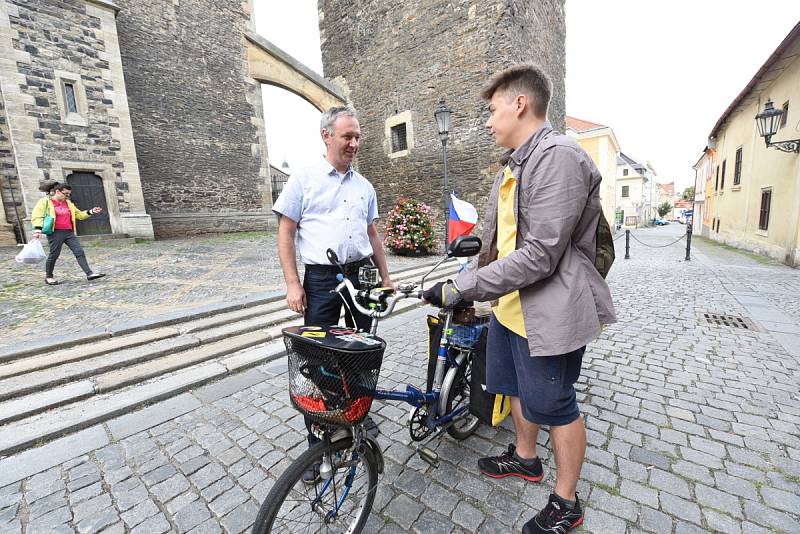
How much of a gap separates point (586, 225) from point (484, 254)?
0.47m

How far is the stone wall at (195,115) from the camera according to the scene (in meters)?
13.5

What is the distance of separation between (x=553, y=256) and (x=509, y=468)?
1.42m

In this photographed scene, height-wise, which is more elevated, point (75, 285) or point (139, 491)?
point (75, 285)

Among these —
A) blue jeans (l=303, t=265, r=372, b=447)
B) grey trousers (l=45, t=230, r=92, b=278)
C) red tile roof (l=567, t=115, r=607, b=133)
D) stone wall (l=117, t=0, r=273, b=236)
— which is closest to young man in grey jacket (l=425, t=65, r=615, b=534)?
blue jeans (l=303, t=265, r=372, b=447)

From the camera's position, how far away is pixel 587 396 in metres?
3.05

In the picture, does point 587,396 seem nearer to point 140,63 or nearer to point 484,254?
point 484,254

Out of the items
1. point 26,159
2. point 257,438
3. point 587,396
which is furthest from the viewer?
point 26,159

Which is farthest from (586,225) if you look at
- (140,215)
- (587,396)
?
(140,215)

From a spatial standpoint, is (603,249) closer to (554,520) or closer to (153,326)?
(554,520)

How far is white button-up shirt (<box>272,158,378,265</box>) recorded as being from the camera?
2.12 metres

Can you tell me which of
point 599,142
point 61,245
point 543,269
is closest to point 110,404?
point 543,269

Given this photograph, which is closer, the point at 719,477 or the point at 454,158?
the point at 719,477

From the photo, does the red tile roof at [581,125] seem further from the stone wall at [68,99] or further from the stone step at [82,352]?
the stone step at [82,352]

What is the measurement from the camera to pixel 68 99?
10406mm
